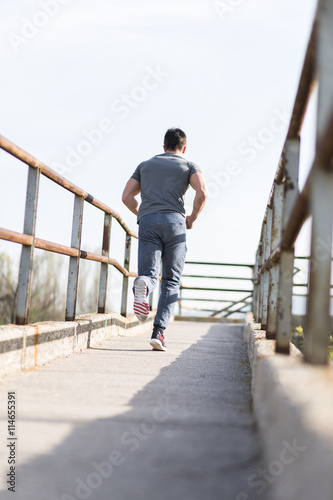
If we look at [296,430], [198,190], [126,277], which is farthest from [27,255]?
[126,277]

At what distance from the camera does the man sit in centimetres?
420

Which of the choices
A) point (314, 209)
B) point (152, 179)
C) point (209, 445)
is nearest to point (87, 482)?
point (209, 445)

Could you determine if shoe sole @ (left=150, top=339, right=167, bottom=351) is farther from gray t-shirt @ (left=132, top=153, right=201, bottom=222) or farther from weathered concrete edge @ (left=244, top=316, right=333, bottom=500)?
weathered concrete edge @ (left=244, top=316, right=333, bottom=500)

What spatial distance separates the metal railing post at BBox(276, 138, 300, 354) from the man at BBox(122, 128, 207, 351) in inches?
76.7

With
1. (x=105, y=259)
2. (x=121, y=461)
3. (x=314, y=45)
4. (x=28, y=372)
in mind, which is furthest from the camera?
(x=105, y=259)

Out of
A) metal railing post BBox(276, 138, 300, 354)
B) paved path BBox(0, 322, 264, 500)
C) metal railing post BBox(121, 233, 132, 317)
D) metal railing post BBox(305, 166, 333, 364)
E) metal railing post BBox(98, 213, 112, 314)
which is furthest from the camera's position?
metal railing post BBox(121, 233, 132, 317)

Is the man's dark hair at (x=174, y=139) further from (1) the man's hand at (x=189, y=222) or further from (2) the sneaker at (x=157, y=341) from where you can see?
(2) the sneaker at (x=157, y=341)

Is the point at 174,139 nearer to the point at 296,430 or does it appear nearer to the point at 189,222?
the point at 189,222

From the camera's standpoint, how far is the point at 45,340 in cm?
306

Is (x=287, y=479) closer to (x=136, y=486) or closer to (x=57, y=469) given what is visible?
(x=136, y=486)

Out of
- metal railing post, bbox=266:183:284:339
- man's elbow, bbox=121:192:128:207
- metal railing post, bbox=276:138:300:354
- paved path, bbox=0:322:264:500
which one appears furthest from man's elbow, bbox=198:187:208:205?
metal railing post, bbox=276:138:300:354

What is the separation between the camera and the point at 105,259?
4617 millimetres

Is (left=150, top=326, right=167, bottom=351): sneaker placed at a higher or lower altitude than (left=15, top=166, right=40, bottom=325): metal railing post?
lower

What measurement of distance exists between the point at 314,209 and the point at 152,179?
110 inches
